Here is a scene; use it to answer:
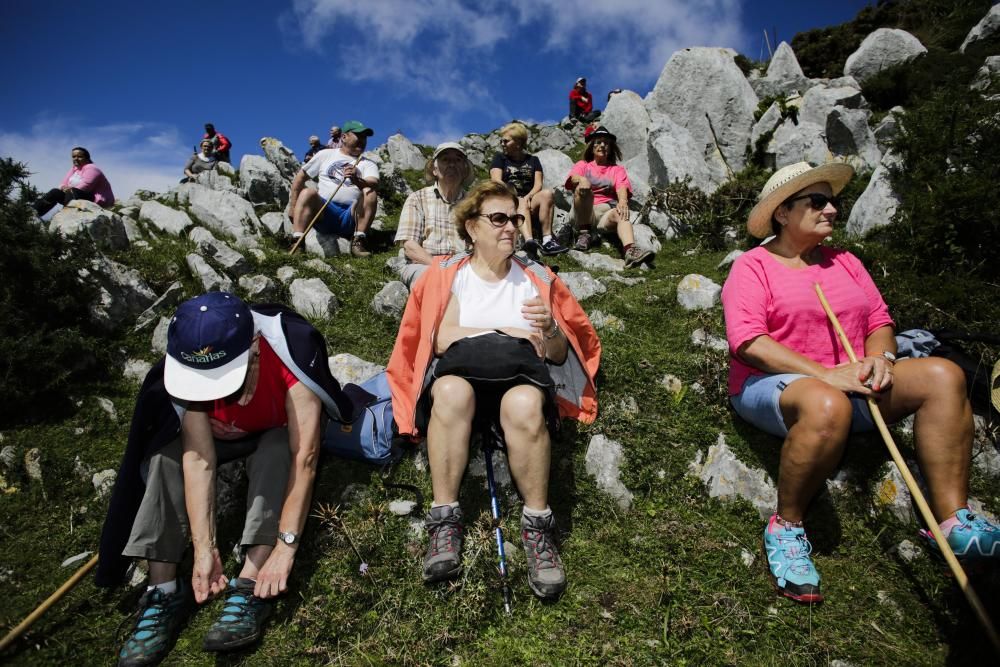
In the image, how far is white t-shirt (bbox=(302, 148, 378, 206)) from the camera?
9.30 metres

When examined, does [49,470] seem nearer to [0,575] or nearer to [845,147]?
[0,575]

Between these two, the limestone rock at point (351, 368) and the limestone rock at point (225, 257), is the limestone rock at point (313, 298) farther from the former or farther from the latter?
the limestone rock at point (351, 368)

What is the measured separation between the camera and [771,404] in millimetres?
3484

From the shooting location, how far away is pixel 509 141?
884 centimetres

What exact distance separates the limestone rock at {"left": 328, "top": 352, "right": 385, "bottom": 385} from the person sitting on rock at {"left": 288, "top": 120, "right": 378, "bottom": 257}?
4111mm

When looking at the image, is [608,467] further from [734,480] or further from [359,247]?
[359,247]

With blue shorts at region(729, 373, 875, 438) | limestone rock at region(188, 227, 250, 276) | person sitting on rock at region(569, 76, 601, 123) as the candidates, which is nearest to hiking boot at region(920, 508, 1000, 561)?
blue shorts at region(729, 373, 875, 438)

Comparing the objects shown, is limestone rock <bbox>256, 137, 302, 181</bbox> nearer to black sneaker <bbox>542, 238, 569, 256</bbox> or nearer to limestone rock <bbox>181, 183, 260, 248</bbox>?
limestone rock <bbox>181, 183, 260, 248</bbox>

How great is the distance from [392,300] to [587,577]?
4304mm

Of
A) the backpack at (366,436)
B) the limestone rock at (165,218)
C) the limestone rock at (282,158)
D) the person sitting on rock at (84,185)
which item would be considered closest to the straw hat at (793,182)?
the backpack at (366,436)

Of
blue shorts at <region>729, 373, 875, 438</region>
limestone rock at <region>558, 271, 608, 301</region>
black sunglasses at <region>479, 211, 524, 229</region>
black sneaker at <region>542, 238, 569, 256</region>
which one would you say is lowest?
blue shorts at <region>729, 373, 875, 438</region>

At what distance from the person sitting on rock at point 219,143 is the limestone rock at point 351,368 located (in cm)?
1709

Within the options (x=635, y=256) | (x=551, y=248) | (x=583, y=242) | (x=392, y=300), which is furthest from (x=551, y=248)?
(x=392, y=300)

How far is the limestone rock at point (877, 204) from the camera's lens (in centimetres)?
732
